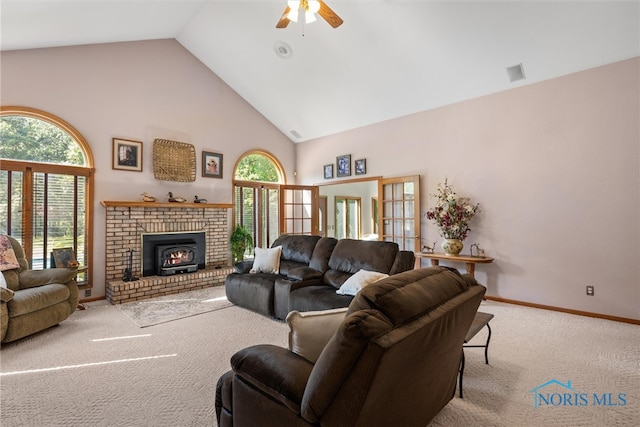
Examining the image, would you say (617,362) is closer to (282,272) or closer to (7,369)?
(282,272)

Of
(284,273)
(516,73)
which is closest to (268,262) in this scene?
(284,273)

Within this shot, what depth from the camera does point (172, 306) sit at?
4.35 metres

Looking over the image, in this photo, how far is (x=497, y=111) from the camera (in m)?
4.54

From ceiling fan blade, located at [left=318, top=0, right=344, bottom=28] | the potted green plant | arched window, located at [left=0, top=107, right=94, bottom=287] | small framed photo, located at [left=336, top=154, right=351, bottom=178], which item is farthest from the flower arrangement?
arched window, located at [left=0, top=107, right=94, bottom=287]

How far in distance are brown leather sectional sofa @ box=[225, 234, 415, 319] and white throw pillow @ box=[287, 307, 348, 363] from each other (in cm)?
158

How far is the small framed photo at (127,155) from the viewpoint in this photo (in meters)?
4.93

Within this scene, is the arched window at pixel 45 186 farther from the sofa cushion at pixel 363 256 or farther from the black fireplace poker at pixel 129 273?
the sofa cushion at pixel 363 256

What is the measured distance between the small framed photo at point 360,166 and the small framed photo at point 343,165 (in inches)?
5.7

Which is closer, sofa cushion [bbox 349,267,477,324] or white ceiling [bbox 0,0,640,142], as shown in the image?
sofa cushion [bbox 349,267,477,324]

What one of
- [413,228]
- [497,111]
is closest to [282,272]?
[413,228]

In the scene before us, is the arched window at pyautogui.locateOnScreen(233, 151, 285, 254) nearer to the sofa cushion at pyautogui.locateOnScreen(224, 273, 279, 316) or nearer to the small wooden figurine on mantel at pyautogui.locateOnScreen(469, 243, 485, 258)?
the sofa cushion at pyautogui.locateOnScreen(224, 273, 279, 316)

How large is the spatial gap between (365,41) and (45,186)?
4.90 m

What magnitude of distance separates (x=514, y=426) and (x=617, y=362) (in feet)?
5.10

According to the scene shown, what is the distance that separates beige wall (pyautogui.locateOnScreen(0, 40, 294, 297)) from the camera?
432 centimetres
